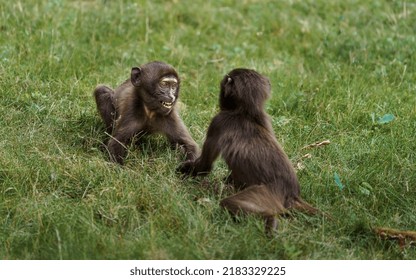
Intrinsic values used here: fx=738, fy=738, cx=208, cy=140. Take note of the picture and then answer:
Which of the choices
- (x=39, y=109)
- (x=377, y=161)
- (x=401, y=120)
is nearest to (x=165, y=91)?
(x=39, y=109)

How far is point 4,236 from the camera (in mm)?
5852

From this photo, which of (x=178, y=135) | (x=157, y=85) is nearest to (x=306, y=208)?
(x=178, y=135)

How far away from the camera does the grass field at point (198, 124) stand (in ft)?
→ 19.5

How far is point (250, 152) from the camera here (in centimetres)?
652

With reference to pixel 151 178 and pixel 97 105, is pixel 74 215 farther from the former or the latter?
pixel 97 105

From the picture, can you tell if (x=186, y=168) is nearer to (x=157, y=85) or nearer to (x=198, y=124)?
(x=157, y=85)

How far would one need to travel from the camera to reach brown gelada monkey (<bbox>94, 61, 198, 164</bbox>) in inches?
298

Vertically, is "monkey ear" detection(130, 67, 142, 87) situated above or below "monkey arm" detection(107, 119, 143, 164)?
above

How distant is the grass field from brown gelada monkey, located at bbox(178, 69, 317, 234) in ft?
0.63

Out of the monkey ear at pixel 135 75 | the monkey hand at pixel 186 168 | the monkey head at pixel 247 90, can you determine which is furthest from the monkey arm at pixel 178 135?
the monkey head at pixel 247 90

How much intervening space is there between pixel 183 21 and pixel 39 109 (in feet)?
13.6

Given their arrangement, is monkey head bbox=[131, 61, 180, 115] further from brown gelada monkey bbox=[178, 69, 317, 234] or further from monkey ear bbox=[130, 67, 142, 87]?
brown gelada monkey bbox=[178, 69, 317, 234]

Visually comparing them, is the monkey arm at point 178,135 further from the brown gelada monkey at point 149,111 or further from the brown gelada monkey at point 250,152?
the brown gelada monkey at point 250,152

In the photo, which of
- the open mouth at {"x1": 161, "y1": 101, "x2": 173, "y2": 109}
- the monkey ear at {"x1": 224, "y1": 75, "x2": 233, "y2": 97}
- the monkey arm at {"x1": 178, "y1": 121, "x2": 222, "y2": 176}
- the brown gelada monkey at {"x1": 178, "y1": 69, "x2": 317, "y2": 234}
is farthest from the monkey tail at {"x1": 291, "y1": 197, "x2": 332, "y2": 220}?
the open mouth at {"x1": 161, "y1": 101, "x2": 173, "y2": 109}
